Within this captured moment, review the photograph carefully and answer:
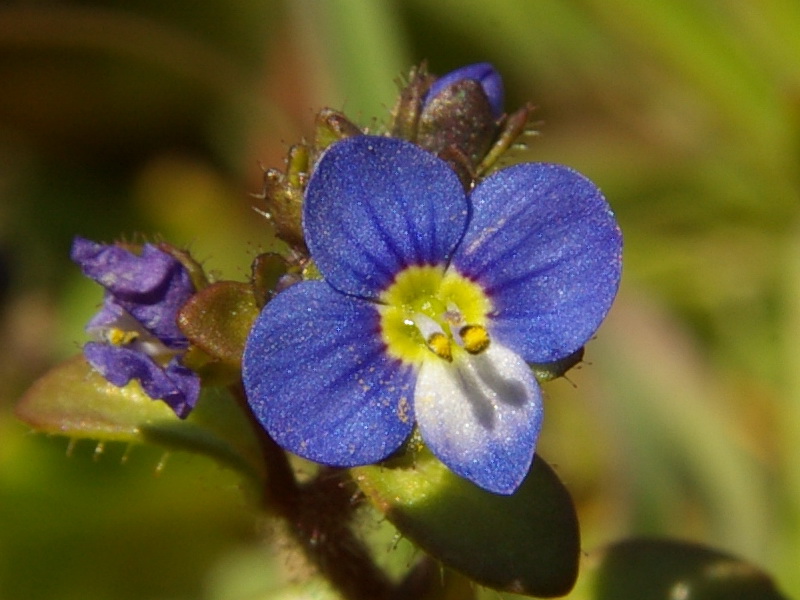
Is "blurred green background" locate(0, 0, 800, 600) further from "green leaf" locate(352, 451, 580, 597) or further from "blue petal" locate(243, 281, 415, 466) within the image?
"blue petal" locate(243, 281, 415, 466)

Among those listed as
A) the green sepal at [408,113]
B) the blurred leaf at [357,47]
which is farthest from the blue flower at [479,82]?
the blurred leaf at [357,47]

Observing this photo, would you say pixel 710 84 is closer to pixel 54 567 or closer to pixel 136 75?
pixel 136 75

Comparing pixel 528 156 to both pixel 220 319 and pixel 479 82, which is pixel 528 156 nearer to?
pixel 479 82

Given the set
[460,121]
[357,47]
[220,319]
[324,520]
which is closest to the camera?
[220,319]

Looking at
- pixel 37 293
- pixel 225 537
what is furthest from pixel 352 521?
pixel 37 293

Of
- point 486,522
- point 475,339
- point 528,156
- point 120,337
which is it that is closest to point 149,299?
point 120,337

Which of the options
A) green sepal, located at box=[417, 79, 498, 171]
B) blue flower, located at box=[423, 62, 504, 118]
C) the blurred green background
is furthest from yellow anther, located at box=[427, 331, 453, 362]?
the blurred green background
